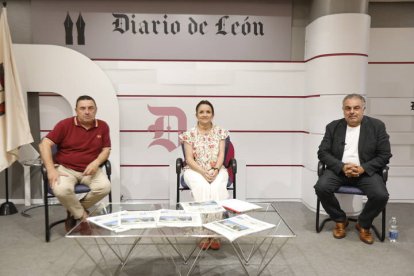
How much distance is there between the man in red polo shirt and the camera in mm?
3078

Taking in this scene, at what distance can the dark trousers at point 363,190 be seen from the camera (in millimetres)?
2919

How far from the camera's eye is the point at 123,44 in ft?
13.3

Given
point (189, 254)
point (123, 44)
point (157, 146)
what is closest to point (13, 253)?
point (189, 254)

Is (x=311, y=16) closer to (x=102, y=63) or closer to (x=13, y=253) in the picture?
(x=102, y=63)

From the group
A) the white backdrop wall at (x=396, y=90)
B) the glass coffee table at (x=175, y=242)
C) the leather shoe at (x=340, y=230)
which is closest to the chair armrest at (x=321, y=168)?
the leather shoe at (x=340, y=230)

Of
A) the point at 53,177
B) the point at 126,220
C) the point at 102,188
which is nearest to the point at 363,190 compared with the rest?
the point at 126,220

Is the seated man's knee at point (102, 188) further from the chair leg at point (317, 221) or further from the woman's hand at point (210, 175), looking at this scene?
the chair leg at point (317, 221)

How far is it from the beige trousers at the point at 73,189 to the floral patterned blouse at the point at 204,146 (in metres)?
0.81

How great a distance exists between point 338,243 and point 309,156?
1.19 meters

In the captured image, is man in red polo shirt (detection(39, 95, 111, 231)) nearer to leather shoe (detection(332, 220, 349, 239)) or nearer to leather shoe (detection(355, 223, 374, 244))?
leather shoe (detection(332, 220, 349, 239))

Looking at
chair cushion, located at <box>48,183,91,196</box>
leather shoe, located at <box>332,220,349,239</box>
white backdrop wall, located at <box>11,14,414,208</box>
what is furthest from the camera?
white backdrop wall, located at <box>11,14,414,208</box>

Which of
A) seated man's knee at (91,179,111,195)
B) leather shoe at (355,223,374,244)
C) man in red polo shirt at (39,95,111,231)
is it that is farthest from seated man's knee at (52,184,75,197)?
leather shoe at (355,223,374,244)

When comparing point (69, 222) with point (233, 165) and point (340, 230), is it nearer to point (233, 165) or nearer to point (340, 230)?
point (233, 165)

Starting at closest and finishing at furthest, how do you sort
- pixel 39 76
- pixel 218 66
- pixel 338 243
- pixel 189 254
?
pixel 189 254, pixel 338 243, pixel 39 76, pixel 218 66
